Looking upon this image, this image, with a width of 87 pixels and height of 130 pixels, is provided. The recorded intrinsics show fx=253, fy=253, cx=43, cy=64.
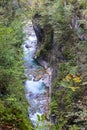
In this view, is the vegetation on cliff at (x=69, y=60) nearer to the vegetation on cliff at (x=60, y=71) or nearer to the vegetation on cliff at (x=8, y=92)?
the vegetation on cliff at (x=60, y=71)

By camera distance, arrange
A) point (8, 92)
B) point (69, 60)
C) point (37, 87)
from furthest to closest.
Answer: point (37, 87) → point (69, 60) → point (8, 92)

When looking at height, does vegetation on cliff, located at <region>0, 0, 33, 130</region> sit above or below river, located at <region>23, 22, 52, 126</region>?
above

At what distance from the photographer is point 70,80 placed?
33.0ft

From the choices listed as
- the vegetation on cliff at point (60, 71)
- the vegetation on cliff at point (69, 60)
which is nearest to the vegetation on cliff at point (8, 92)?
the vegetation on cliff at point (60, 71)

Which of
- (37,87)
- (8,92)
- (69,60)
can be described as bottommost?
(37,87)

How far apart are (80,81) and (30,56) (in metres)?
10.6

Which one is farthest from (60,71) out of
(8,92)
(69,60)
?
(8,92)

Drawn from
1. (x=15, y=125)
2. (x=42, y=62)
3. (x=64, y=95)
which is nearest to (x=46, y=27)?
(x=42, y=62)

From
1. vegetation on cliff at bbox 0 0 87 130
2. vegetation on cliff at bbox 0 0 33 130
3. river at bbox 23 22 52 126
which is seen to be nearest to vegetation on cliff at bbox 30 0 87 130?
vegetation on cliff at bbox 0 0 87 130

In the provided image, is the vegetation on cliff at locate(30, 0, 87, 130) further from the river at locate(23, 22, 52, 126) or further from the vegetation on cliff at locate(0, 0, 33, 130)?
the vegetation on cliff at locate(0, 0, 33, 130)

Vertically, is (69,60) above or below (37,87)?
above

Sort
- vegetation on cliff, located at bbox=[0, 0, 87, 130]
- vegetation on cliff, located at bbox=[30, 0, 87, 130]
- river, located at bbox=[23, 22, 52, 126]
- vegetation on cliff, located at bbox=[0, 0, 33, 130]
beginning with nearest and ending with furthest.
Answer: vegetation on cliff, located at bbox=[0, 0, 33, 130] → vegetation on cliff, located at bbox=[0, 0, 87, 130] → vegetation on cliff, located at bbox=[30, 0, 87, 130] → river, located at bbox=[23, 22, 52, 126]

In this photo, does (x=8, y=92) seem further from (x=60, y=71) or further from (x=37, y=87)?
(x=37, y=87)

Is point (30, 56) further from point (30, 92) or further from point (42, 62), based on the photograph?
point (30, 92)
